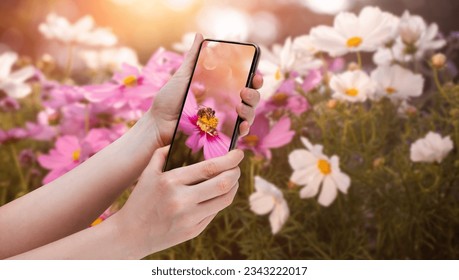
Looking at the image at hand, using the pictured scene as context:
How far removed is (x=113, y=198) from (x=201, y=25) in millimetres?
510

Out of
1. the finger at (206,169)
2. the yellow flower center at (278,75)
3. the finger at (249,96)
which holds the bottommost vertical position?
the finger at (206,169)

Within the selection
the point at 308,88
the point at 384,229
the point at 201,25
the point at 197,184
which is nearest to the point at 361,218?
the point at 384,229

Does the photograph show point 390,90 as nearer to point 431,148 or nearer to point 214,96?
point 431,148

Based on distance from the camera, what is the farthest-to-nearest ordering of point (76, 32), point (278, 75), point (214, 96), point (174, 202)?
1. point (76, 32)
2. point (278, 75)
3. point (214, 96)
4. point (174, 202)

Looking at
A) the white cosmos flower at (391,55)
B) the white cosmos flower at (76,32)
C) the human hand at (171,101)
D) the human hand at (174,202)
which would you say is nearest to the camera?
the human hand at (174,202)

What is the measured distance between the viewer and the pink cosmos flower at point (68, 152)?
695 mm

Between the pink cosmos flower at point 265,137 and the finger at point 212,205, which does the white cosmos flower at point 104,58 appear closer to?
the pink cosmos flower at point 265,137

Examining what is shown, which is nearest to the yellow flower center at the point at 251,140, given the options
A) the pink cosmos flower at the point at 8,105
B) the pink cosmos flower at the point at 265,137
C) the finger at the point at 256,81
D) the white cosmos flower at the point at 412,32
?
the pink cosmos flower at the point at 265,137

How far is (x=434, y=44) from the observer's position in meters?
0.74

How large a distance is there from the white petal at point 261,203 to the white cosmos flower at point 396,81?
0.58 ft

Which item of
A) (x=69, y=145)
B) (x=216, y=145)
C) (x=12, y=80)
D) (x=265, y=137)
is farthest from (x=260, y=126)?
(x=12, y=80)

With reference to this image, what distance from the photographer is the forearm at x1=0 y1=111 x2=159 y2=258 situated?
0.60m

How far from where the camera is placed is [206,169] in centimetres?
53

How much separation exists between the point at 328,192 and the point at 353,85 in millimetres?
124
